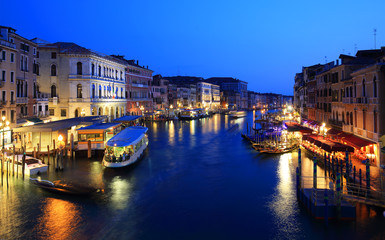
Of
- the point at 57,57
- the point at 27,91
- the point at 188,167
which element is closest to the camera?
the point at 188,167

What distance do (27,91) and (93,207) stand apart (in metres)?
25.4

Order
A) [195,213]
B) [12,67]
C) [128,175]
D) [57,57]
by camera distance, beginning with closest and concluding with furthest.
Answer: [195,213]
[128,175]
[12,67]
[57,57]

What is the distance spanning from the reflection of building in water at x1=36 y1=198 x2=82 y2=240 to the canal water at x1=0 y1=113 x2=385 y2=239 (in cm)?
4

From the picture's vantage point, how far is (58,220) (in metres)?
14.5

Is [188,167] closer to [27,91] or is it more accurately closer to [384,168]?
[384,168]

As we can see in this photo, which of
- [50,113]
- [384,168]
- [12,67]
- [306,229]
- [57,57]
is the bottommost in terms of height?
[306,229]

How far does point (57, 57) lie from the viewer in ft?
149

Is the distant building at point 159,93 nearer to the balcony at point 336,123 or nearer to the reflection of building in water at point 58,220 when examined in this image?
the balcony at point 336,123

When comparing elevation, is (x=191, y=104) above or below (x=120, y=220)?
above

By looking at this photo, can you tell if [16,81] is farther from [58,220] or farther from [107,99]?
[58,220]

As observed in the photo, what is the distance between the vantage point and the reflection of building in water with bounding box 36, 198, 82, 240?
13.3m

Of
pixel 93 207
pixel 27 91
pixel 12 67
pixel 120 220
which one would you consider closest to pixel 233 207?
pixel 120 220

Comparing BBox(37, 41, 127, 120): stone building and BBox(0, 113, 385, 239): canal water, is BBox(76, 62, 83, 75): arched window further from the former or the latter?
BBox(0, 113, 385, 239): canal water

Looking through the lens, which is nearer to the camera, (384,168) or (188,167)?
(384,168)
